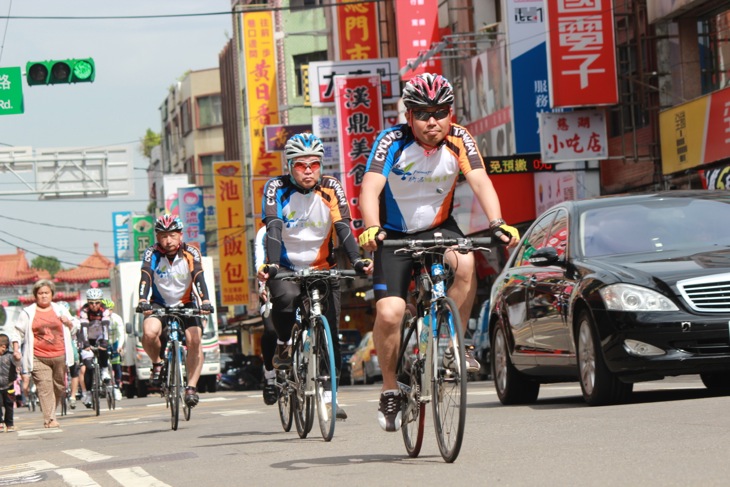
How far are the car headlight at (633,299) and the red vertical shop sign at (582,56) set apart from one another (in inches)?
675

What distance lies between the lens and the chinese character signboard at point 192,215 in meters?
80.1

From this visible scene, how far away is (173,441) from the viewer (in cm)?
1281

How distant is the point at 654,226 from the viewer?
12.9 meters

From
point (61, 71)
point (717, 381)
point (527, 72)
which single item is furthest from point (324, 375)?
point (527, 72)

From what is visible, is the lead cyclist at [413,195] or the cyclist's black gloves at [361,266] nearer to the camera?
the lead cyclist at [413,195]

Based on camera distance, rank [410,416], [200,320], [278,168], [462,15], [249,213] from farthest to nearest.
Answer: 1. [249,213]
2. [278,168]
3. [462,15]
4. [200,320]
5. [410,416]

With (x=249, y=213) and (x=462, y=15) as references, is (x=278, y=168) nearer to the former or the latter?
(x=249, y=213)

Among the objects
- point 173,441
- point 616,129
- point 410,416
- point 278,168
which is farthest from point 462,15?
point 410,416

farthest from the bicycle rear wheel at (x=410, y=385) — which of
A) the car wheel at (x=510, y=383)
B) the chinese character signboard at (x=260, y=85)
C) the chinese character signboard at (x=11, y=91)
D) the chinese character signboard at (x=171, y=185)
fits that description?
the chinese character signboard at (x=171, y=185)

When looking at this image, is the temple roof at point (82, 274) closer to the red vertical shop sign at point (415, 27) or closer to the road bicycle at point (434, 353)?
the red vertical shop sign at point (415, 27)

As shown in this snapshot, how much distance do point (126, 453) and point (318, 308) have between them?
1846mm

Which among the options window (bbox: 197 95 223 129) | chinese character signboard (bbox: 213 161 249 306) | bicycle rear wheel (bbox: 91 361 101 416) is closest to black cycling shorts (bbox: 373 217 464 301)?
bicycle rear wheel (bbox: 91 361 101 416)

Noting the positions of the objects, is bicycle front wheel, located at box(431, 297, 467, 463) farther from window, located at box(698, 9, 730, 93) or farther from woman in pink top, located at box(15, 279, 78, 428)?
window, located at box(698, 9, 730, 93)

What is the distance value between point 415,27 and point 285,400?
2965 cm
